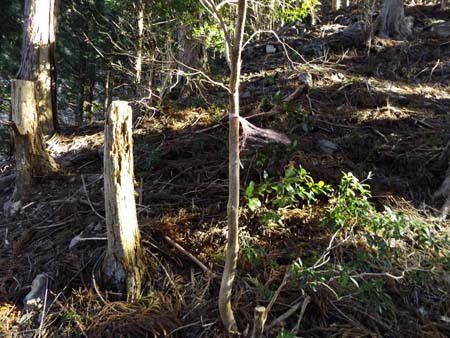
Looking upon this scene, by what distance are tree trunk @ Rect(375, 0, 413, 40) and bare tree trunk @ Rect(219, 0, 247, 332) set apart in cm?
717

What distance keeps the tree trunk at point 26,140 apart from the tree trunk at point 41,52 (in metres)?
1.60

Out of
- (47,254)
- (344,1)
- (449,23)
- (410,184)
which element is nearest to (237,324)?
(47,254)

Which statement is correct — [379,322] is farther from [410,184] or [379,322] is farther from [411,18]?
[411,18]

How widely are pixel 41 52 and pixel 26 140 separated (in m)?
2.23

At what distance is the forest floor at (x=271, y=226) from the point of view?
2.40 m

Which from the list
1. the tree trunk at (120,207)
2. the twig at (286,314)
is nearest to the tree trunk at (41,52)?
the tree trunk at (120,207)

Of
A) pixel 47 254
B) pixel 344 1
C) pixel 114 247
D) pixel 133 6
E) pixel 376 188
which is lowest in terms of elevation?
pixel 47 254

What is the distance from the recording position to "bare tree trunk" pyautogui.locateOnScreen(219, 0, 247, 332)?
1782 millimetres

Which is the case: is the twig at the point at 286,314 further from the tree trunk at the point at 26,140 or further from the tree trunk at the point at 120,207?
the tree trunk at the point at 26,140

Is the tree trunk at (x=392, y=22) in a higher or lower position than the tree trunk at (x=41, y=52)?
higher

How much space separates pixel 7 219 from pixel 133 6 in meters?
4.20

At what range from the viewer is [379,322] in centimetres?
234

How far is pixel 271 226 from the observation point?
306cm

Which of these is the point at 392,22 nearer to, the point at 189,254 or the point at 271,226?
the point at 271,226
